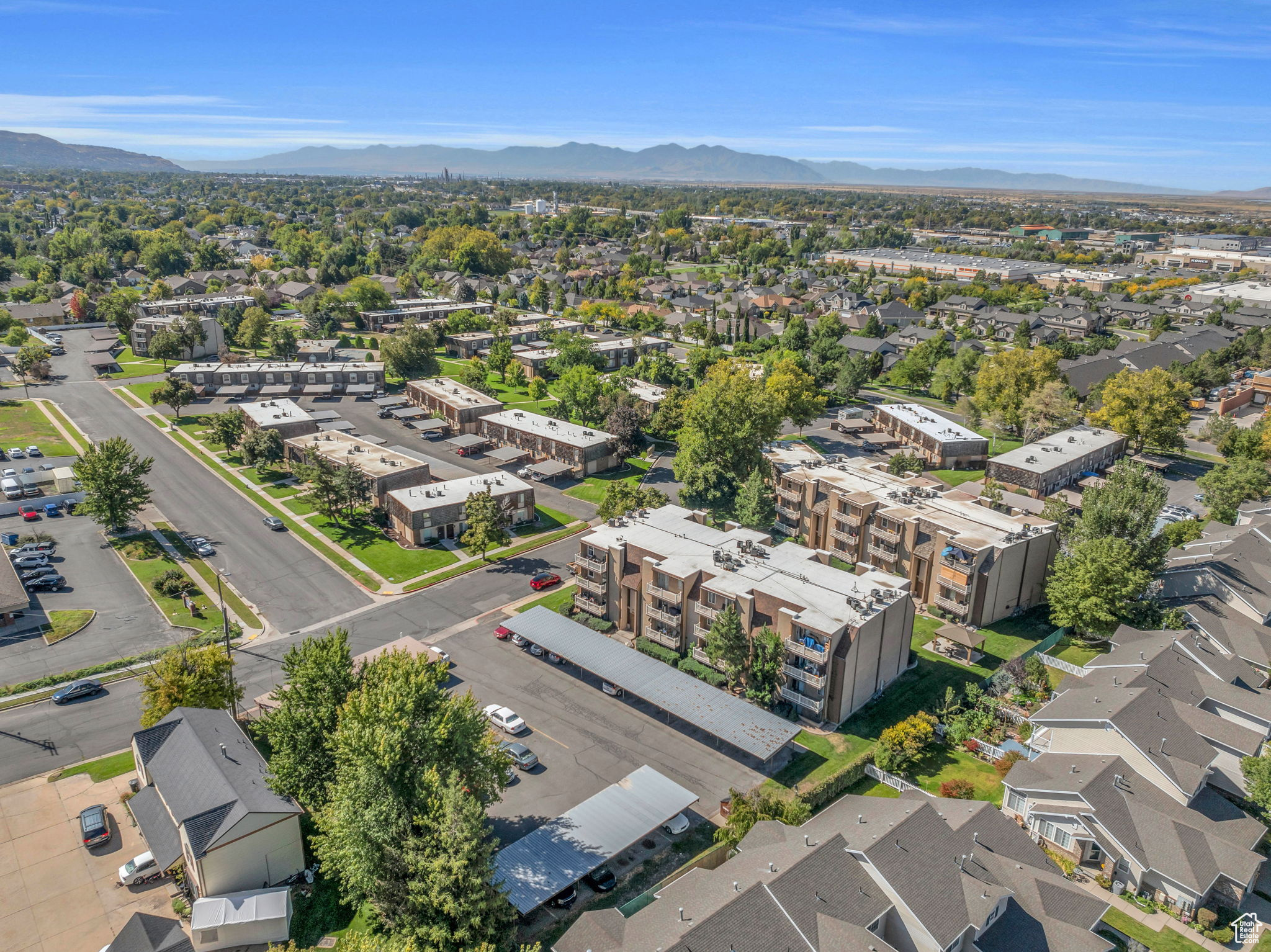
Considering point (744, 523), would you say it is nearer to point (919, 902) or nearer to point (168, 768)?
point (919, 902)

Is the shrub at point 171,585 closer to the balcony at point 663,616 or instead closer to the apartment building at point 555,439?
the balcony at point 663,616

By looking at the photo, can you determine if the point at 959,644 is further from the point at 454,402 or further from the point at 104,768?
the point at 454,402

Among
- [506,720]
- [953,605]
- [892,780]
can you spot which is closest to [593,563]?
[506,720]

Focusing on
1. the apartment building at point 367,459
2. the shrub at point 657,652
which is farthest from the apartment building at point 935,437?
the apartment building at point 367,459

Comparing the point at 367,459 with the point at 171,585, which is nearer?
the point at 171,585

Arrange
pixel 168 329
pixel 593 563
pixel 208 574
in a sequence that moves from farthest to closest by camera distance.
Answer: pixel 168 329 → pixel 208 574 → pixel 593 563

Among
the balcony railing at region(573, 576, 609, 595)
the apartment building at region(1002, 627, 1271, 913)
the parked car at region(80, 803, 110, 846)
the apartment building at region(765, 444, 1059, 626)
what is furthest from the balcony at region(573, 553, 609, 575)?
the parked car at region(80, 803, 110, 846)
